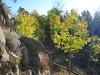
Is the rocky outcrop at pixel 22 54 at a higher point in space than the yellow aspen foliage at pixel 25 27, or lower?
lower

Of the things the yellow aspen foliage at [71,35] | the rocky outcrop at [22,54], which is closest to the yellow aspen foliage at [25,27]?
the yellow aspen foliage at [71,35]

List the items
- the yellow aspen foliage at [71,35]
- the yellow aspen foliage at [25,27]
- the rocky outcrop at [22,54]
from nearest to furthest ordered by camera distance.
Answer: the rocky outcrop at [22,54]
the yellow aspen foliage at [71,35]
the yellow aspen foliage at [25,27]

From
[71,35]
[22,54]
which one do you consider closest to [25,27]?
[71,35]

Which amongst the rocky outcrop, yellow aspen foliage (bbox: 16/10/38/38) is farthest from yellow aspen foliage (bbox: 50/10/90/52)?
the rocky outcrop

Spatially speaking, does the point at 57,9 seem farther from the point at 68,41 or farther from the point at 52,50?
the point at 68,41

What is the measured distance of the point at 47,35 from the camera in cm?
5438

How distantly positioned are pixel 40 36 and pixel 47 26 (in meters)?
6.59

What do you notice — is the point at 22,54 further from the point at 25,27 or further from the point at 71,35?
the point at 25,27

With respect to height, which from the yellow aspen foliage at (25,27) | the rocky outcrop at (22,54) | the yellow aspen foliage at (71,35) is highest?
the yellow aspen foliage at (25,27)

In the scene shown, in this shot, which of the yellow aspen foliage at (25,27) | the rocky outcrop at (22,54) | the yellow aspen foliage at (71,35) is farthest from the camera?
the yellow aspen foliage at (25,27)

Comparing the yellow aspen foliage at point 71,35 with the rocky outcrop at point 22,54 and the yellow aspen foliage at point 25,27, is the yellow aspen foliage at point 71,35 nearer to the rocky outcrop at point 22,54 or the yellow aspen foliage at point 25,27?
the yellow aspen foliage at point 25,27

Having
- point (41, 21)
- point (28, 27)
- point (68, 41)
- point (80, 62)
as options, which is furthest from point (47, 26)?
point (68, 41)

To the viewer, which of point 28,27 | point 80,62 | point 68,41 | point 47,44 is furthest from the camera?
point 47,44

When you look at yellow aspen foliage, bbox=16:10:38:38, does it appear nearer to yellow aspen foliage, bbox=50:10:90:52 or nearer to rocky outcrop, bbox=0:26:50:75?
yellow aspen foliage, bbox=50:10:90:52
